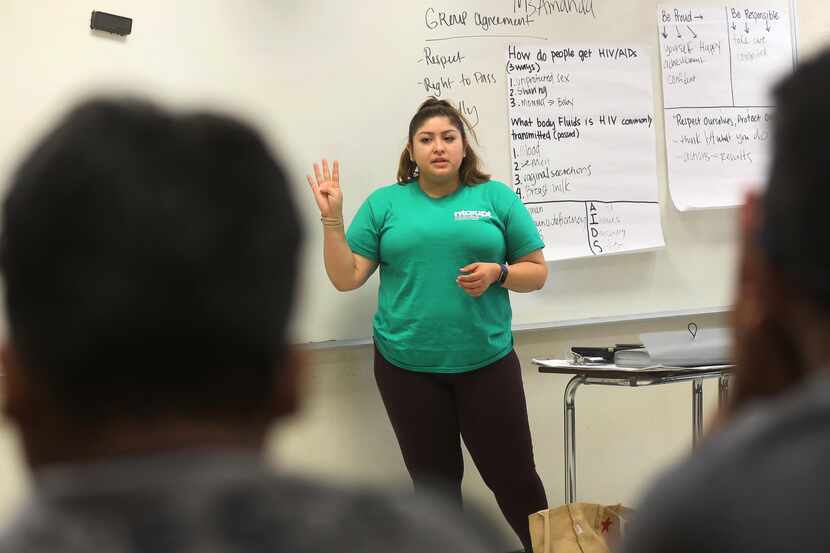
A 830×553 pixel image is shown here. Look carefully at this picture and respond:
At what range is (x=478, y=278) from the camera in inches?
114

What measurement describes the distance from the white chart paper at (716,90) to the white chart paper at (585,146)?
0.38 feet

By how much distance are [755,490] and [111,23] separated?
2916 mm

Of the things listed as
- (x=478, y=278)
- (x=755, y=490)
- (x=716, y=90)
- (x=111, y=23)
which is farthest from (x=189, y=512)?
(x=716, y=90)

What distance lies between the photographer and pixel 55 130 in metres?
0.60

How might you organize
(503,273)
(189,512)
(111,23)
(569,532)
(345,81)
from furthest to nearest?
(345,81), (111,23), (503,273), (569,532), (189,512)

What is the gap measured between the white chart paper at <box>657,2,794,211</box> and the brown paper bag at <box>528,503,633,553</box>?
1412mm

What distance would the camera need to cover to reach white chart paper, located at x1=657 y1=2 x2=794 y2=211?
144 inches

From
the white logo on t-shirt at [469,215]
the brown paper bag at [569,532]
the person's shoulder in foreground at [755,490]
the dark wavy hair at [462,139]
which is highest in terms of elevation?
the dark wavy hair at [462,139]

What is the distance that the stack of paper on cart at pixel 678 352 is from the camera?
280cm

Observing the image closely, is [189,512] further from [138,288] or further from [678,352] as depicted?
[678,352]

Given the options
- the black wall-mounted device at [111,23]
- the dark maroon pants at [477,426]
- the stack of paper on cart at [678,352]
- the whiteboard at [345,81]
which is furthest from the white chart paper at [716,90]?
the black wall-mounted device at [111,23]

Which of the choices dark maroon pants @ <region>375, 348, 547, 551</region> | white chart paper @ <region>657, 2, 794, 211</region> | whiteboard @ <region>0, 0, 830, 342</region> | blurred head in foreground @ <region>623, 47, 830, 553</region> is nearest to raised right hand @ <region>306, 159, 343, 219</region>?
whiteboard @ <region>0, 0, 830, 342</region>

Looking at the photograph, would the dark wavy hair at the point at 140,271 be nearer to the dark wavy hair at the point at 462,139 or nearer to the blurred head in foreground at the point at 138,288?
the blurred head in foreground at the point at 138,288

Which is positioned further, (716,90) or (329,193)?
(716,90)
